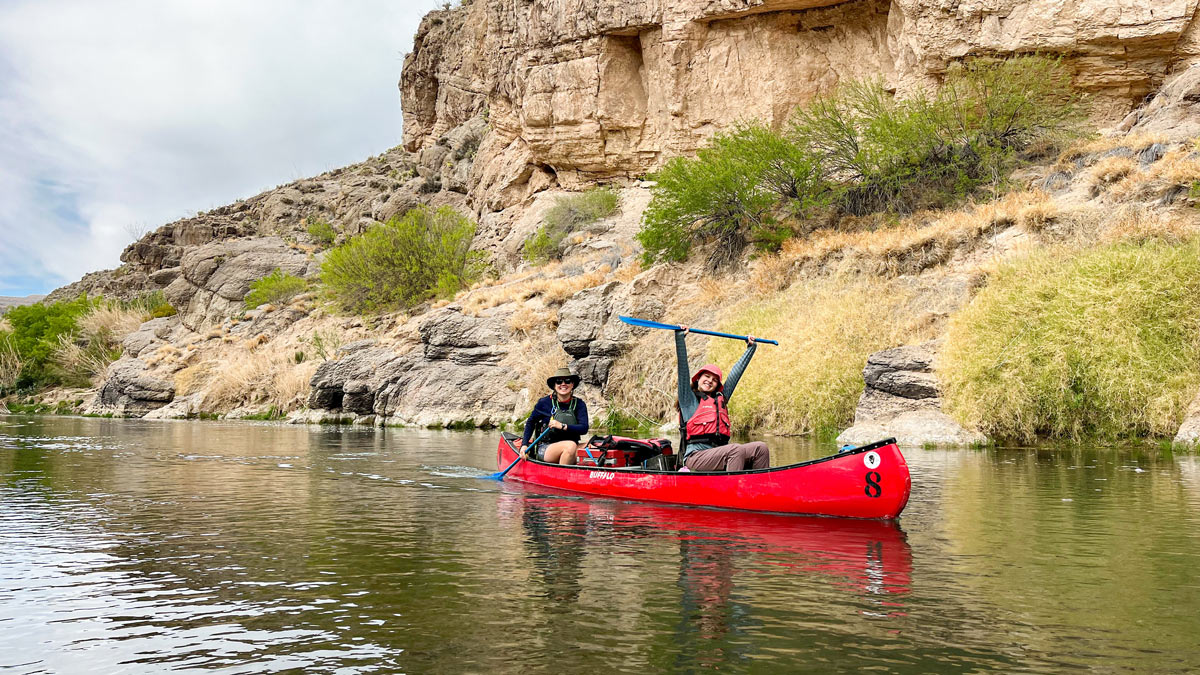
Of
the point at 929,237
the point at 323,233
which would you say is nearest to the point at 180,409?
the point at 323,233

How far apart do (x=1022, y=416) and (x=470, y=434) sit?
13.4 meters

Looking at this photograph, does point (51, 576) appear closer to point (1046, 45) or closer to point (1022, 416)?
point (1022, 416)

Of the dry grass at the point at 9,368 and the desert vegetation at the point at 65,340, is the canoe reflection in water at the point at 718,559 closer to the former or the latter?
the desert vegetation at the point at 65,340

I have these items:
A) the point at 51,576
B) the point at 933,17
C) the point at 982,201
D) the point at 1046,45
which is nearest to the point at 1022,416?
the point at 982,201

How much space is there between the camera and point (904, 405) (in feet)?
53.5

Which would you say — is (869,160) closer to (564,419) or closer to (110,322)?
(564,419)

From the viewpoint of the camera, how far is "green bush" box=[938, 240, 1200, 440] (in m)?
13.8

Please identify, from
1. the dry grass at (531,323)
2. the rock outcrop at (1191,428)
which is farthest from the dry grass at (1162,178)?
the dry grass at (531,323)

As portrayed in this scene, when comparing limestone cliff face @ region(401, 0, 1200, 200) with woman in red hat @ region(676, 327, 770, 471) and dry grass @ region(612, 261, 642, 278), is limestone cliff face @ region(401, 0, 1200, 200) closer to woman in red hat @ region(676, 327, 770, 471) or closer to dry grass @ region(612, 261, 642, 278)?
dry grass @ region(612, 261, 642, 278)

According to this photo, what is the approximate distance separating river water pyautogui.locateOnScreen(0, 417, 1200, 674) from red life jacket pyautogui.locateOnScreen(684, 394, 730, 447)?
88 centimetres

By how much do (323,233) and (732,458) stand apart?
1925 inches

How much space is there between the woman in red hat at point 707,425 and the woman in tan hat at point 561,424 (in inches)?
79.0

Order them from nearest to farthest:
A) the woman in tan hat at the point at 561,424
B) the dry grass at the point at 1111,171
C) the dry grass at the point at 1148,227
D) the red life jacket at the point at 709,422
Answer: the red life jacket at the point at 709,422 < the woman in tan hat at the point at 561,424 < the dry grass at the point at 1148,227 < the dry grass at the point at 1111,171

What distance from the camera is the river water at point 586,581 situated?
3984 millimetres
